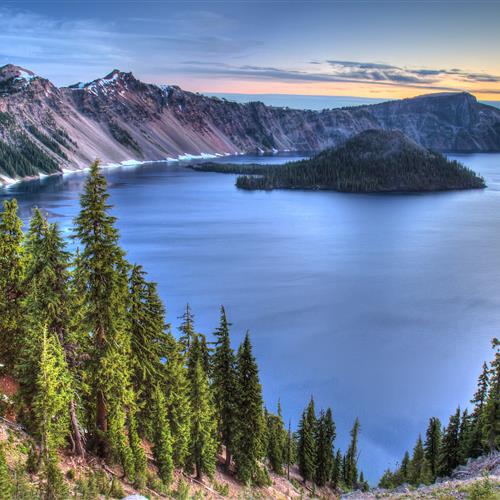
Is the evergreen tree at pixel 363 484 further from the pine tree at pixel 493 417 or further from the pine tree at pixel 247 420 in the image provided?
the pine tree at pixel 247 420

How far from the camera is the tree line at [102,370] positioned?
20234 millimetres

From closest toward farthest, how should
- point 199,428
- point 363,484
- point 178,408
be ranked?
1. point 178,408
2. point 199,428
3. point 363,484

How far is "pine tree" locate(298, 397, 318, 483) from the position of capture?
36.6 metres

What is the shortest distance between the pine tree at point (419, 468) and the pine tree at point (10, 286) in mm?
26177

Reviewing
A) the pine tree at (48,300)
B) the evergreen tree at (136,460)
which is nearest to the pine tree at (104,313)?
the evergreen tree at (136,460)

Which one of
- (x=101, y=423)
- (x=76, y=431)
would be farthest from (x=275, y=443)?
(x=76, y=431)

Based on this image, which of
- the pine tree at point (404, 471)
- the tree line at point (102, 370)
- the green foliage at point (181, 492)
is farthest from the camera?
the pine tree at point (404, 471)

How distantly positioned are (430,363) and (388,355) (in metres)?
3.91

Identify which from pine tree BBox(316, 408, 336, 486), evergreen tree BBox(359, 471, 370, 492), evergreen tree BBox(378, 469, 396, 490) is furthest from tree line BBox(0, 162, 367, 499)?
evergreen tree BBox(378, 469, 396, 490)

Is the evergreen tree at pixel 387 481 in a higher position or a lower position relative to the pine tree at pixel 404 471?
lower

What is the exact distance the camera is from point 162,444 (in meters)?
24.5

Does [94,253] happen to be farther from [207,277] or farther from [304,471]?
[207,277]

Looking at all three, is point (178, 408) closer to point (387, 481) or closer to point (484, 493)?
point (484, 493)

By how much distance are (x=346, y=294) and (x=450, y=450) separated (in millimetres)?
34974
